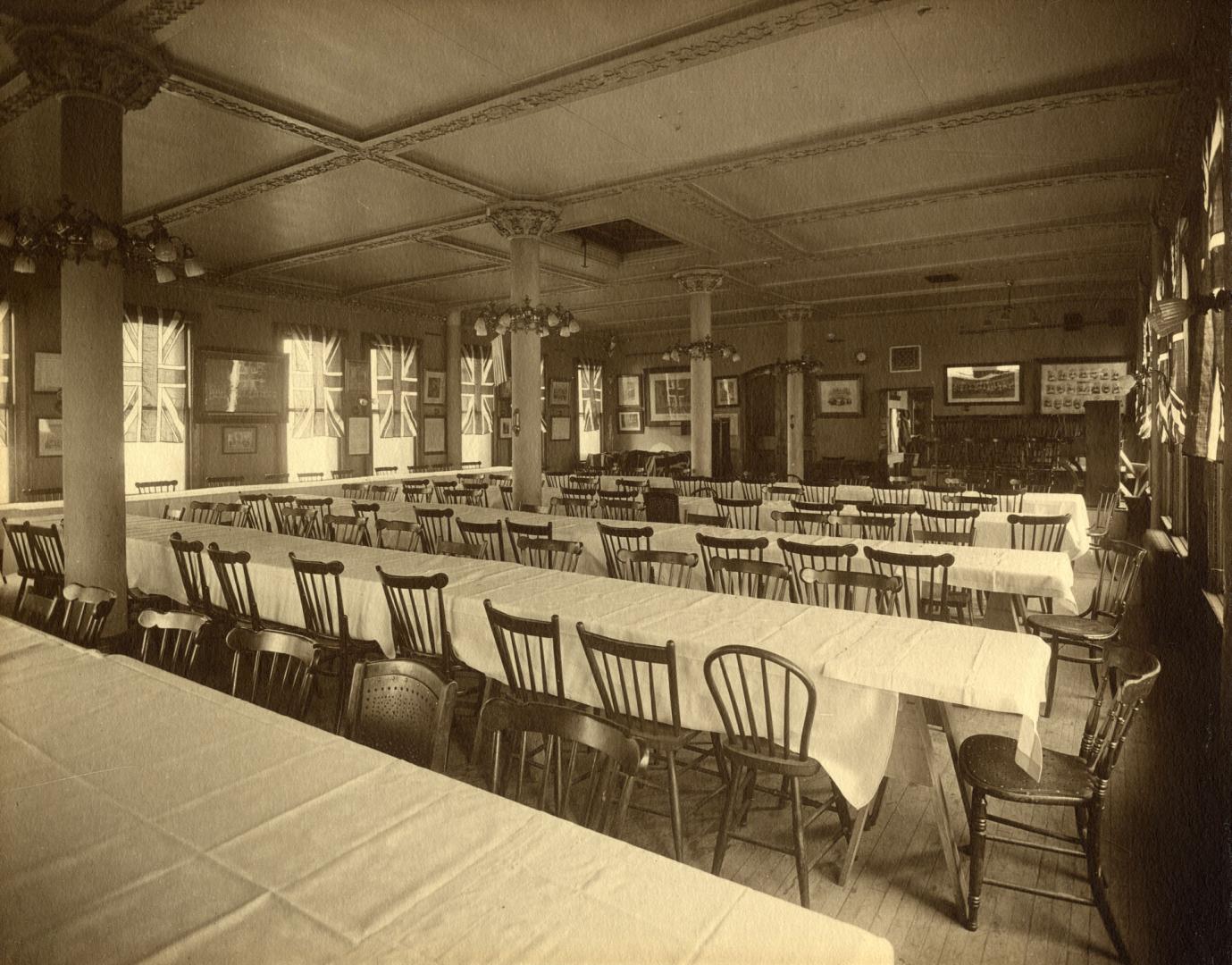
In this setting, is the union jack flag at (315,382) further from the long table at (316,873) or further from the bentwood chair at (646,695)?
the long table at (316,873)

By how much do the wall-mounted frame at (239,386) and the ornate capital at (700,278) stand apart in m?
6.23

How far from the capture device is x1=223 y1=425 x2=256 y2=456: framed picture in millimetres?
11359

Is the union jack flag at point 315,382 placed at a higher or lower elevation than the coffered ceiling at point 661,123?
lower

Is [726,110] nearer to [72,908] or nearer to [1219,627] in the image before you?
[1219,627]

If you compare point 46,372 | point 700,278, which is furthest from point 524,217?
point 46,372

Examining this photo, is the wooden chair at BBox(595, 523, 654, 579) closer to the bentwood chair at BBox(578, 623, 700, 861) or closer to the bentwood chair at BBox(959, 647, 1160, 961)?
the bentwood chair at BBox(578, 623, 700, 861)

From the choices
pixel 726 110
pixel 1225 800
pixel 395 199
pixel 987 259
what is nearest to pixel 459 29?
pixel 726 110

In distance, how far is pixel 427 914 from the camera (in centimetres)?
141

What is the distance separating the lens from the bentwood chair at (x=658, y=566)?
4.72m

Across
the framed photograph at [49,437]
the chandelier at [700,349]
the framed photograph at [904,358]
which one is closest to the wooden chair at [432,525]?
the framed photograph at [49,437]

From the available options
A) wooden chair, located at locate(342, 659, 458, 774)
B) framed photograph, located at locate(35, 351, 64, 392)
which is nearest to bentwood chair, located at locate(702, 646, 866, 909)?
wooden chair, located at locate(342, 659, 458, 774)

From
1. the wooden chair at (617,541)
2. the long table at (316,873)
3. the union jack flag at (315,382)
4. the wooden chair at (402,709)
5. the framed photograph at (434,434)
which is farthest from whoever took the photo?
the framed photograph at (434,434)

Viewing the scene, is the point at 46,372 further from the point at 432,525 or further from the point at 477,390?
the point at 477,390

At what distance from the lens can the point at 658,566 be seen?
5.89 metres
